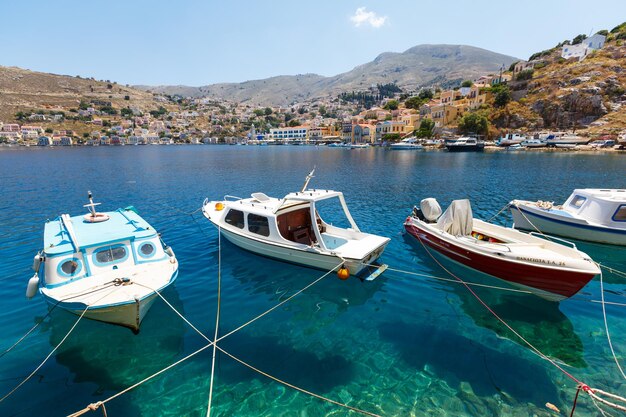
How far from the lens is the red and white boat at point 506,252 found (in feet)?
32.3

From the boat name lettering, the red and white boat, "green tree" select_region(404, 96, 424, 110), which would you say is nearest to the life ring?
the red and white boat

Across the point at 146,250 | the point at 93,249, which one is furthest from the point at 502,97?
the point at 93,249

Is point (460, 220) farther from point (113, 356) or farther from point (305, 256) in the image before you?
point (113, 356)

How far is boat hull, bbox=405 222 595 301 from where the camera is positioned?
9.77 meters

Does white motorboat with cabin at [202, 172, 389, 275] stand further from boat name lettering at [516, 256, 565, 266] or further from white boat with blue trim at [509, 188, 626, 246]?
white boat with blue trim at [509, 188, 626, 246]

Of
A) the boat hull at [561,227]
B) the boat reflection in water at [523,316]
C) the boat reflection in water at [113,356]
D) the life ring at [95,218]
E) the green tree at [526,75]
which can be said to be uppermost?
the green tree at [526,75]

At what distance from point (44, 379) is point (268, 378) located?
5.71 metres

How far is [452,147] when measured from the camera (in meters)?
90.8

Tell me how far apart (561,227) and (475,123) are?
353 feet

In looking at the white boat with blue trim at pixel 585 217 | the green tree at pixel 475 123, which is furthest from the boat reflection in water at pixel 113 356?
the green tree at pixel 475 123

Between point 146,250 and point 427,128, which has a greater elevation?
point 427,128

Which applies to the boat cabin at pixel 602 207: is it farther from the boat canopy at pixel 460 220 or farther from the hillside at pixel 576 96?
the hillside at pixel 576 96

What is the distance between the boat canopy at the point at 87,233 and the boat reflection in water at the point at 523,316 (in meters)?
12.4

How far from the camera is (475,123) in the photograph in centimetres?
10794
